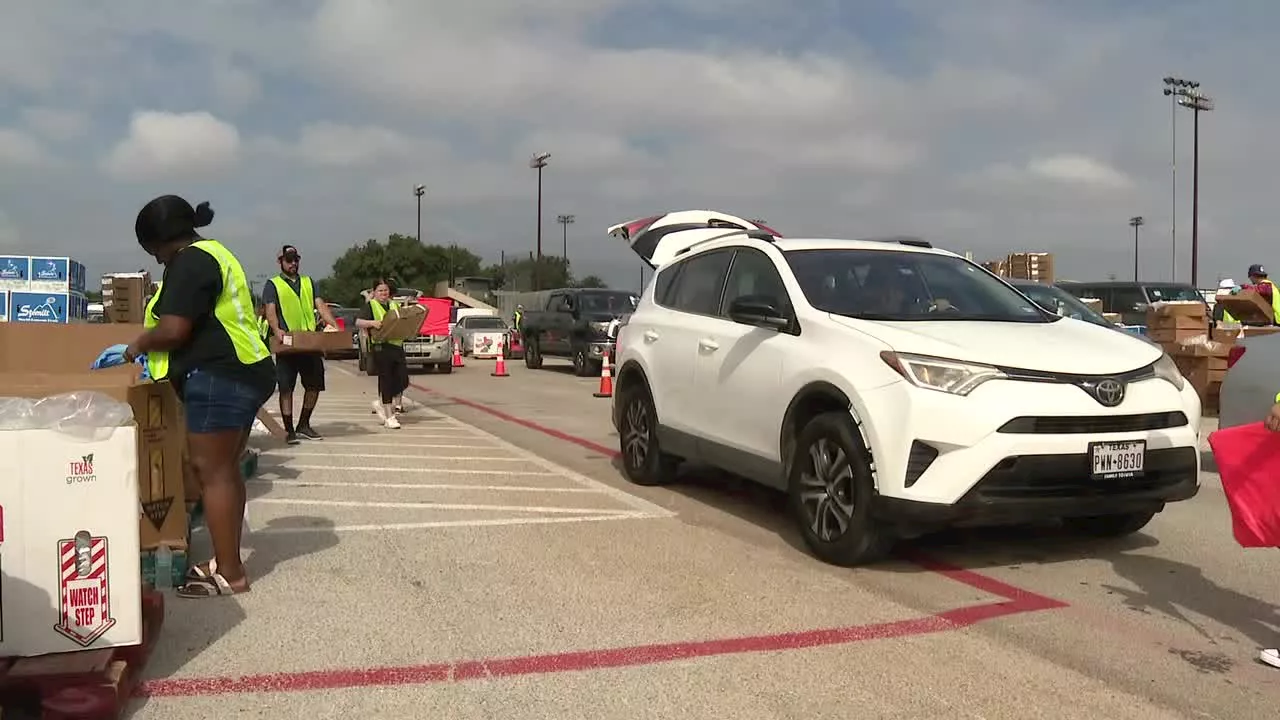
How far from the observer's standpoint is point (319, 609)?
14.7ft

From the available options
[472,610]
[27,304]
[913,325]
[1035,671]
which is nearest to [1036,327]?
[913,325]

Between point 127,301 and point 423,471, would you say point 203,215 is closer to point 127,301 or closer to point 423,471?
point 423,471

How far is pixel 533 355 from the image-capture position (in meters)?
24.7

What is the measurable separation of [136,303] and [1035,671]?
1053 cm

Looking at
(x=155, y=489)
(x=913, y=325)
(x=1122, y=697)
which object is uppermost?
(x=913, y=325)

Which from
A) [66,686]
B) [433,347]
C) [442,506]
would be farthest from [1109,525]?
[433,347]

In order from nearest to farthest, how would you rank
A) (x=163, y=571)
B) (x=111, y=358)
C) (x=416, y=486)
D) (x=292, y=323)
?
(x=163, y=571), (x=111, y=358), (x=416, y=486), (x=292, y=323)

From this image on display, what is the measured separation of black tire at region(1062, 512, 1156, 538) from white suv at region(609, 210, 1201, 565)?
0.01 metres

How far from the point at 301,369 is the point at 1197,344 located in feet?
28.7

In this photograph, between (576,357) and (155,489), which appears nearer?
(155,489)

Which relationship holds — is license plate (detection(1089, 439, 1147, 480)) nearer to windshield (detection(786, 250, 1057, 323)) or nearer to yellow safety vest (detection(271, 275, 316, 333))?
windshield (detection(786, 250, 1057, 323))

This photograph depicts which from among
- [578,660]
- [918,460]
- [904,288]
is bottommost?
[578,660]

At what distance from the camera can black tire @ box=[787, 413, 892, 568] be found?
4.91 metres

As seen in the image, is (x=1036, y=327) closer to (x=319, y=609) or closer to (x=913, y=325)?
(x=913, y=325)
